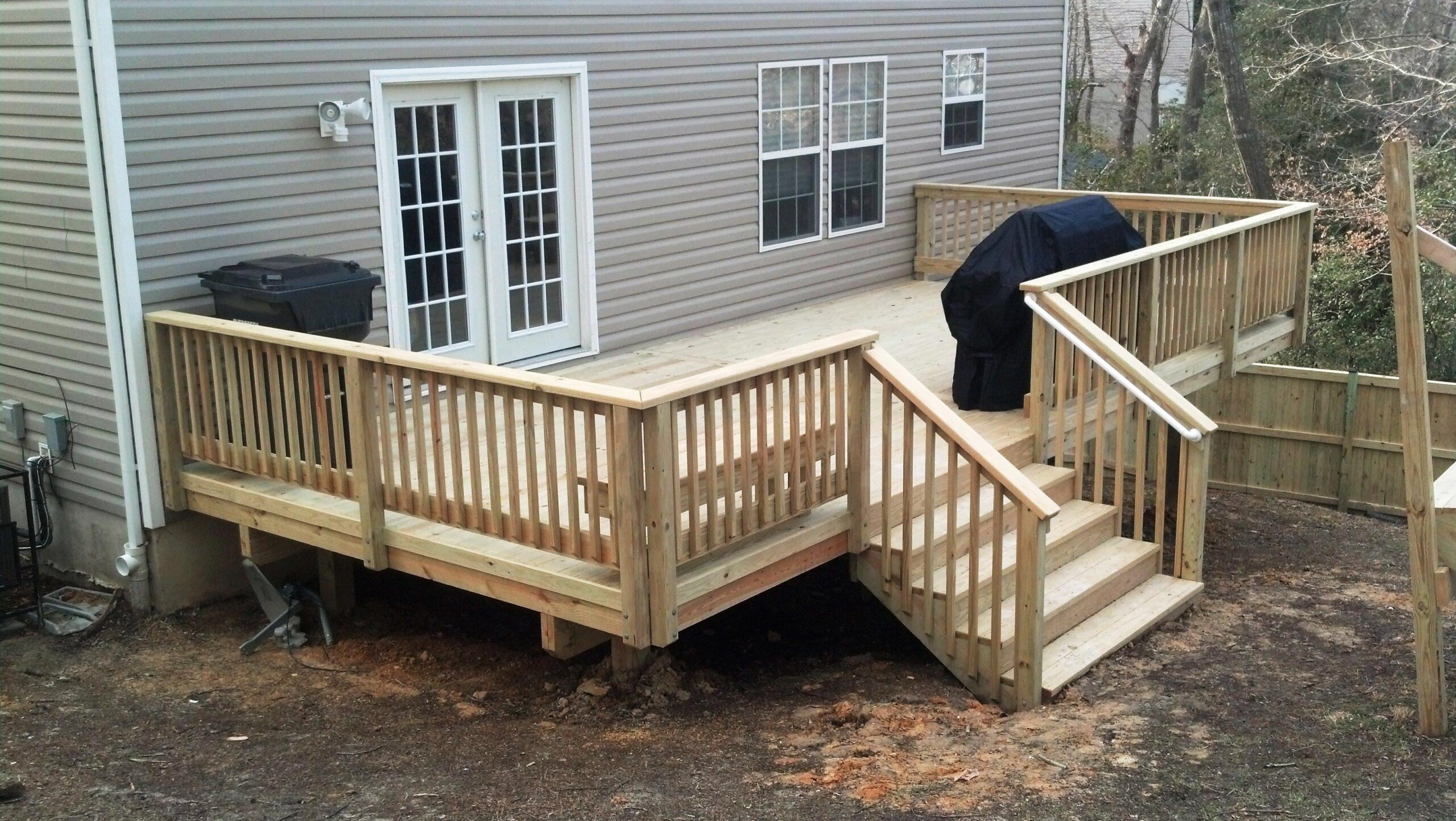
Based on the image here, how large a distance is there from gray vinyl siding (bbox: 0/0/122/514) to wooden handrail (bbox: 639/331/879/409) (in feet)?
9.55

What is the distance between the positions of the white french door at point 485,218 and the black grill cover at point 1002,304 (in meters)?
2.43

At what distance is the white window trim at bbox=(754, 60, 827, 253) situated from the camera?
9.91 metres

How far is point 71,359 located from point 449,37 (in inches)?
102

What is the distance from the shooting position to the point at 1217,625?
680 centimetres

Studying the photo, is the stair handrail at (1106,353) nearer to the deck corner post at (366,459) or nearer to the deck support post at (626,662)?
the deck support post at (626,662)

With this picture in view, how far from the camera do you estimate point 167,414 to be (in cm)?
649

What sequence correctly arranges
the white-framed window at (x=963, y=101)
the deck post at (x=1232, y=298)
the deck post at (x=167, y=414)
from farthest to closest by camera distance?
1. the white-framed window at (x=963, y=101)
2. the deck post at (x=1232, y=298)
3. the deck post at (x=167, y=414)

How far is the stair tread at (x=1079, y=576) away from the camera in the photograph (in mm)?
6098

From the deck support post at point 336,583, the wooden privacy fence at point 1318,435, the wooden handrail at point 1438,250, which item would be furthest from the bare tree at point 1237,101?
the deck support post at point 336,583

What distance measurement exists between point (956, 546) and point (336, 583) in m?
3.06

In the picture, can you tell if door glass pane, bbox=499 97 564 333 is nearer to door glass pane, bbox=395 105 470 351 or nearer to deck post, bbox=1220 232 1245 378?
door glass pane, bbox=395 105 470 351

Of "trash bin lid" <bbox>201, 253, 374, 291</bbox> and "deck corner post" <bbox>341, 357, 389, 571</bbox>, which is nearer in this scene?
"deck corner post" <bbox>341, 357, 389, 571</bbox>

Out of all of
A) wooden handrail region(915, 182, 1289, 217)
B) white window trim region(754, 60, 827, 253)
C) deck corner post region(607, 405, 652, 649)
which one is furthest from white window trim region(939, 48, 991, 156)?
deck corner post region(607, 405, 652, 649)

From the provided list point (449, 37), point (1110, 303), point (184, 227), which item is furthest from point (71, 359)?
point (1110, 303)
